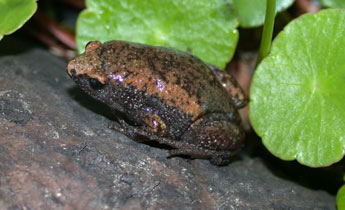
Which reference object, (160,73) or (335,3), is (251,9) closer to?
(335,3)

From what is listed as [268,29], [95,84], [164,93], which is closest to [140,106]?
[164,93]

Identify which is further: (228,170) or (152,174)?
(228,170)

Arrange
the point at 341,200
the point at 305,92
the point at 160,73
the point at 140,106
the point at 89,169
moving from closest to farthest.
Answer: the point at 89,169
the point at 341,200
the point at 305,92
the point at 160,73
the point at 140,106

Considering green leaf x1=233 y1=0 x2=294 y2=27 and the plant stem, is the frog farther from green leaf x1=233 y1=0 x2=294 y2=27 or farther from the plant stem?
green leaf x1=233 y1=0 x2=294 y2=27

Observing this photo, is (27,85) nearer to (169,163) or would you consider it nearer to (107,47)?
(107,47)

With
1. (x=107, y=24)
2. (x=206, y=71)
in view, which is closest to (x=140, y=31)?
(x=107, y=24)

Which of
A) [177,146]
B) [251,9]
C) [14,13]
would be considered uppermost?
[251,9]
